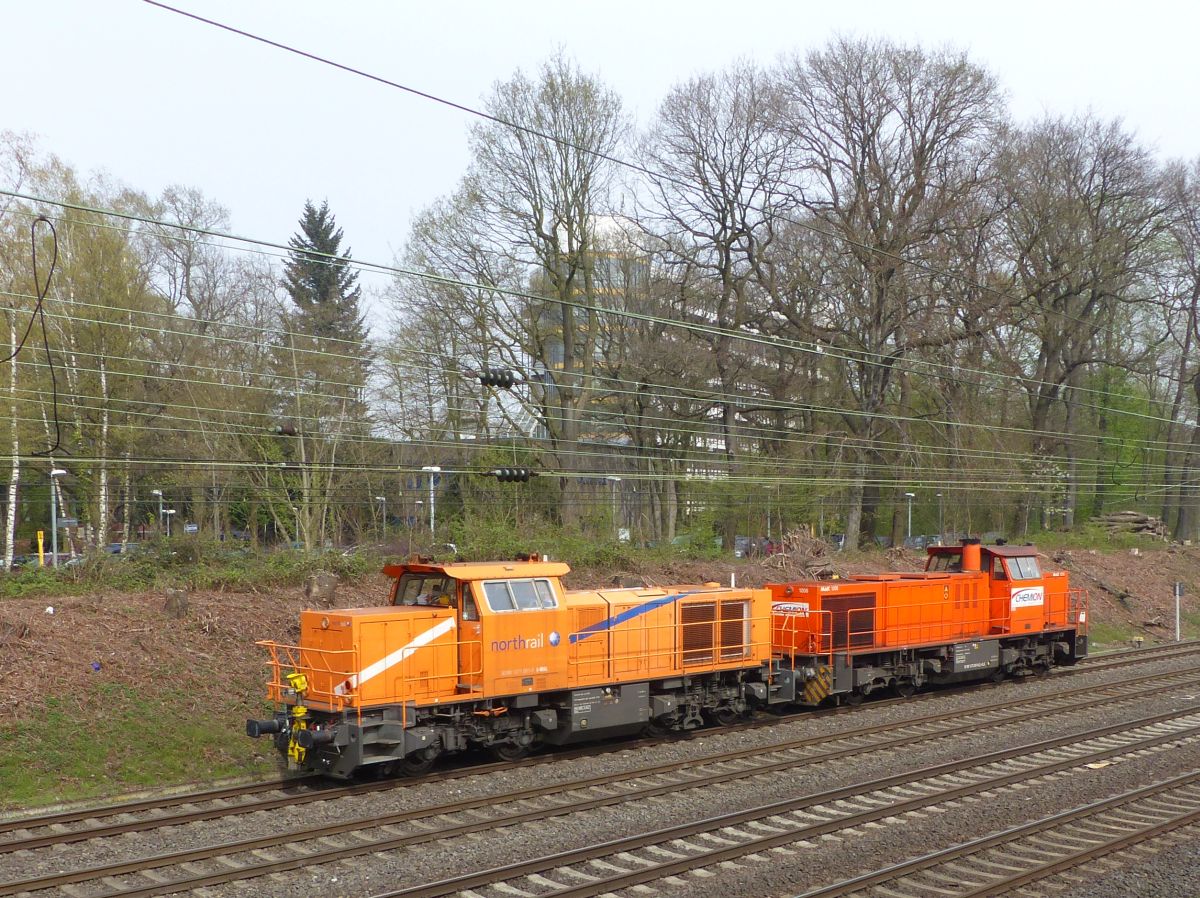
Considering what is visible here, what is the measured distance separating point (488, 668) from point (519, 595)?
111cm

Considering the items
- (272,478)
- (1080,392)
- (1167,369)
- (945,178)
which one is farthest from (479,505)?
(1167,369)

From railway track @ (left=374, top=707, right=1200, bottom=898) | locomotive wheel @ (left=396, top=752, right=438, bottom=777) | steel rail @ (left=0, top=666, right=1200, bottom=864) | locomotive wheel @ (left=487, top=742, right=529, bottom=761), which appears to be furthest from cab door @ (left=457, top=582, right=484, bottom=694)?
railway track @ (left=374, top=707, right=1200, bottom=898)

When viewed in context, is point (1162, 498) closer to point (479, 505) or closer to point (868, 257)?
point (868, 257)

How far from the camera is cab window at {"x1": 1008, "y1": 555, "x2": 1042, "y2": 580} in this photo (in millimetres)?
21750

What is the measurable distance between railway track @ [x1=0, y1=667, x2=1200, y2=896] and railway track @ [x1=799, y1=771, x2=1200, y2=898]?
11.9 feet

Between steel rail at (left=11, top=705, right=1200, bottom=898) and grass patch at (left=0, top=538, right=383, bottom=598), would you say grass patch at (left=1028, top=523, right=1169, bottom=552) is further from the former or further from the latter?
grass patch at (left=0, top=538, right=383, bottom=598)

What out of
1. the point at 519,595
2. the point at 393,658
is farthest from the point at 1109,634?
the point at 393,658

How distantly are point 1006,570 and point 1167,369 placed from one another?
35188mm

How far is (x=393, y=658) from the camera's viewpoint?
12688 millimetres

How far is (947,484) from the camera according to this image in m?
33.9

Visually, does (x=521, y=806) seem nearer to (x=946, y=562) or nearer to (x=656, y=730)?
(x=656, y=730)

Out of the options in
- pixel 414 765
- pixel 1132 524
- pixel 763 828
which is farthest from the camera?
pixel 1132 524

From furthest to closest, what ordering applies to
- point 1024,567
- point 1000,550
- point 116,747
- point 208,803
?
point 1024,567
point 1000,550
point 116,747
point 208,803

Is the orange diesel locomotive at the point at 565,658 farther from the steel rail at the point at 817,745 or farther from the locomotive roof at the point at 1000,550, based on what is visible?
the locomotive roof at the point at 1000,550
